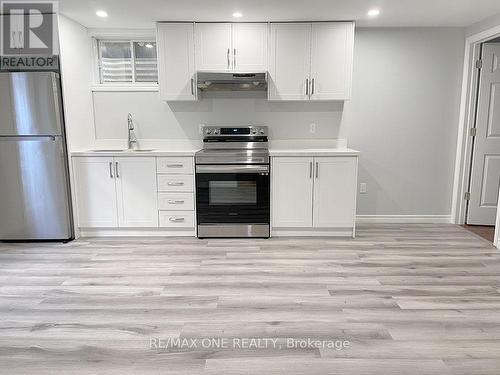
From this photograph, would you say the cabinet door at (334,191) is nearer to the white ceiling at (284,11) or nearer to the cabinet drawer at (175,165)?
the cabinet drawer at (175,165)

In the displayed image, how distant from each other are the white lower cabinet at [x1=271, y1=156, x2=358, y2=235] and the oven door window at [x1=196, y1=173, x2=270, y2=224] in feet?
0.43

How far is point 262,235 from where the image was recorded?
12.3 feet

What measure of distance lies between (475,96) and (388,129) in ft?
3.30

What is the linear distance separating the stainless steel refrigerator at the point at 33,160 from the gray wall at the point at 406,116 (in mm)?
3122

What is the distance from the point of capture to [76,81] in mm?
3766

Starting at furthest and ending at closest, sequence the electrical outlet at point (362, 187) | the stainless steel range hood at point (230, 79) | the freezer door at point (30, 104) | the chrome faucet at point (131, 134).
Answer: the electrical outlet at point (362, 187), the chrome faucet at point (131, 134), the stainless steel range hood at point (230, 79), the freezer door at point (30, 104)

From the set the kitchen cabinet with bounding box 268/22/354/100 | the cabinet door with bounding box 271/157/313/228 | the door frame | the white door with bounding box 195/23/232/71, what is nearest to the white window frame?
the white door with bounding box 195/23/232/71

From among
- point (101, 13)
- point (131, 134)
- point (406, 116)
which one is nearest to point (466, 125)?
point (406, 116)

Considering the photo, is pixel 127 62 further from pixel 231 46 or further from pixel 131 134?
pixel 231 46

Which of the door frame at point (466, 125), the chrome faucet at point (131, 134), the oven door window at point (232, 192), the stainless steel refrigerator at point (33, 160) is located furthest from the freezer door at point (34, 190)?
the door frame at point (466, 125)

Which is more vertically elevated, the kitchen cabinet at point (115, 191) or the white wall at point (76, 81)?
the white wall at point (76, 81)

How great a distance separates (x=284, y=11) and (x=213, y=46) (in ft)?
2.75

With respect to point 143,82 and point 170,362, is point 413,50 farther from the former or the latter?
point 170,362

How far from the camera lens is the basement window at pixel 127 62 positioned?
4.18 m
